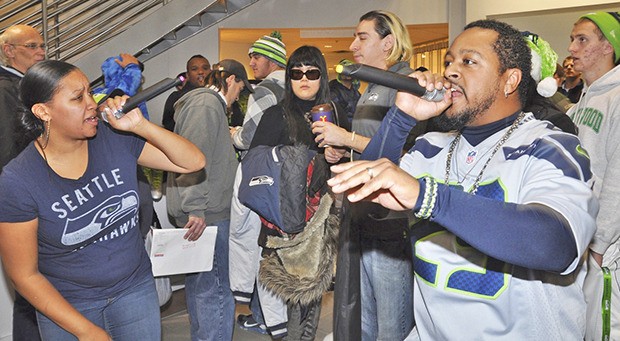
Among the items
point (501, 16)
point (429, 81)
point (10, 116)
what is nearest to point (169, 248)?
point (10, 116)

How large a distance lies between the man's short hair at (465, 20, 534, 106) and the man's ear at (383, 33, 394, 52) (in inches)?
49.3

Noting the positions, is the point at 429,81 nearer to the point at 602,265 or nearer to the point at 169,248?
the point at 602,265

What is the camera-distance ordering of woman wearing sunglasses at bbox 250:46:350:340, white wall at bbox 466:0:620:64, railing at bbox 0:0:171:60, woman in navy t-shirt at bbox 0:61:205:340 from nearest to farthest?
woman in navy t-shirt at bbox 0:61:205:340 < woman wearing sunglasses at bbox 250:46:350:340 < railing at bbox 0:0:171:60 < white wall at bbox 466:0:620:64

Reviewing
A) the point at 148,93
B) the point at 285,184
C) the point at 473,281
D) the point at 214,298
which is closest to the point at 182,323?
the point at 214,298

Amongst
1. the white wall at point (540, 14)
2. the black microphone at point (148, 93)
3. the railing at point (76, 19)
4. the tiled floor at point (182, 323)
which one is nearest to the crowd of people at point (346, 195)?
the black microphone at point (148, 93)

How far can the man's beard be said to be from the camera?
1765mm

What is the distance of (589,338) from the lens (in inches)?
96.3

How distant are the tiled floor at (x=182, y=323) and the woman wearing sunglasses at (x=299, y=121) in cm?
84

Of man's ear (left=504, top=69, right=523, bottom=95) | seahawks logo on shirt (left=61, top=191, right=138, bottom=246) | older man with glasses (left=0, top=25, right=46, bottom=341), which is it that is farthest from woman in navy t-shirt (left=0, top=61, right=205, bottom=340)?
man's ear (left=504, top=69, right=523, bottom=95)

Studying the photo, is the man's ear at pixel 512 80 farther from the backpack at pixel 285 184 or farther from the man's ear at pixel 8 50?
the man's ear at pixel 8 50

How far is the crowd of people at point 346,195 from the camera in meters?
1.50

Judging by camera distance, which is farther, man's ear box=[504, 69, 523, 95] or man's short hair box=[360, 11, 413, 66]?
man's short hair box=[360, 11, 413, 66]

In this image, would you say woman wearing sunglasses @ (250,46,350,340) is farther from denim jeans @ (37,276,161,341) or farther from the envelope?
denim jeans @ (37,276,161,341)

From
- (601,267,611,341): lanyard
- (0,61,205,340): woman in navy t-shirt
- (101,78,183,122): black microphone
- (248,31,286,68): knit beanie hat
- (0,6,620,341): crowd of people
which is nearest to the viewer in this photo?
(0,6,620,341): crowd of people
